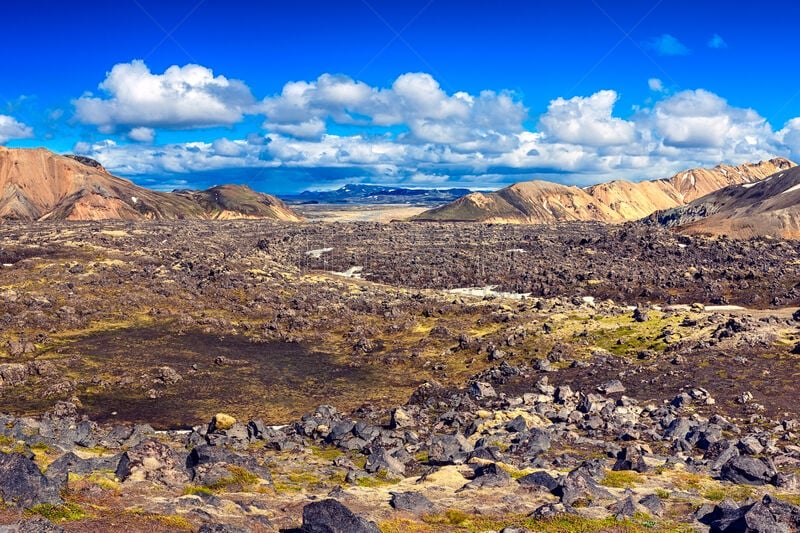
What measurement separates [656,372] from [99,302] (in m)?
76.8

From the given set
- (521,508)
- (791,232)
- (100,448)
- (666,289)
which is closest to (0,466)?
(100,448)

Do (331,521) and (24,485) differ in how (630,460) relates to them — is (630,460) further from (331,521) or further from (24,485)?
(24,485)

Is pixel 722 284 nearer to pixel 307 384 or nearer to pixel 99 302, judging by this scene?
pixel 307 384

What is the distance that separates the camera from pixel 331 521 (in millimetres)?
24703

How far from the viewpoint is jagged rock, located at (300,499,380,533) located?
2458 centimetres

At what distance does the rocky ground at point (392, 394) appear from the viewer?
29.8m

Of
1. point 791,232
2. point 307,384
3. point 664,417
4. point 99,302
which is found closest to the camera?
point 664,417

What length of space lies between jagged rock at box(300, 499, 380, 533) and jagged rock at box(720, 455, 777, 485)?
21.9m

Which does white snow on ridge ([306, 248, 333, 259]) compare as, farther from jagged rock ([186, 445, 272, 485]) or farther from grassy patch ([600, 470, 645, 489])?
grassy patch ([600, 470, 645, 489])

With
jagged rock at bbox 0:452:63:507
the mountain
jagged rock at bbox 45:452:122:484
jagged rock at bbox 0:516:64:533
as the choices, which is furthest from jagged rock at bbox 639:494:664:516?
the mountain

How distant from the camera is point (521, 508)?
30875 millimetres

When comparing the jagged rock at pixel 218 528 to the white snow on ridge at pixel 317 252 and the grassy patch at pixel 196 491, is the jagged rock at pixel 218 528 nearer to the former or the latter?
the grassy patch at pixel 196 491

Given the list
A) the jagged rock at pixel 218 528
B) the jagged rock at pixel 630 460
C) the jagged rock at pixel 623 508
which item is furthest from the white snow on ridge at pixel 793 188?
the jagged rock at pixel 218 528

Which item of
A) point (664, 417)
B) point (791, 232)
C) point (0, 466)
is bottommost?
point (664, 417)
